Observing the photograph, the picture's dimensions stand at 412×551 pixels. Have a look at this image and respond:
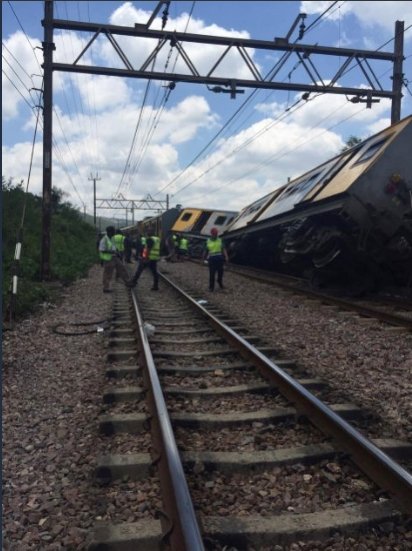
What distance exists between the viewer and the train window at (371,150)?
1059 cm

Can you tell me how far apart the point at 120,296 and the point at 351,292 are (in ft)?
18.5

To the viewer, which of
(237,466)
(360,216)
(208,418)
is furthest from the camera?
(360,216)

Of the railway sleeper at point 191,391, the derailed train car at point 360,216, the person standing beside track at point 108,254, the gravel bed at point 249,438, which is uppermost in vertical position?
the derailed train car at point 360,216

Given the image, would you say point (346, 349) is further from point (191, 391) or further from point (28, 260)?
point (28, 260)

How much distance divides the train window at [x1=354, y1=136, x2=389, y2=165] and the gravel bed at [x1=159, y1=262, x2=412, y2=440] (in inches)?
125

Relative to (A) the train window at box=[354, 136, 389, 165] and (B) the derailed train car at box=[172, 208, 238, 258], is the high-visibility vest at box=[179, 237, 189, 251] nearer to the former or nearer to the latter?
(B) the derailed train car at box=[172, 208, 238, 258]

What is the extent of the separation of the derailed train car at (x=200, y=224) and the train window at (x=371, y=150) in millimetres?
20715

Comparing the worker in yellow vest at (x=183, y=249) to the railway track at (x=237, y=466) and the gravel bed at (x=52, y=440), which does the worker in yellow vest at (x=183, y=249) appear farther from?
the railway track at (x=237, y=466)

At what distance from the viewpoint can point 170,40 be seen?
14258mm

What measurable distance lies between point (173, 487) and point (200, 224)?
30.5m

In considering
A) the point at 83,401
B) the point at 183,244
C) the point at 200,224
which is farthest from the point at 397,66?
the point at 183,244

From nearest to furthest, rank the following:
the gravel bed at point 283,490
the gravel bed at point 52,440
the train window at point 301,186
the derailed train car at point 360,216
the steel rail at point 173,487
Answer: the steel rail at point 173,487
the gravel bed at point 52,440
the gravel bed at point 283,490
the derailed train car at point 360,216
the train window at point 301,186

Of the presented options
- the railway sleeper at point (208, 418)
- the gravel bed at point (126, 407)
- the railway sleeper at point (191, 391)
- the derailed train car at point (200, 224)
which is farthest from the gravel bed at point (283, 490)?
the derailed train car at point (200, 224)

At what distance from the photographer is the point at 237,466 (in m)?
3.33
